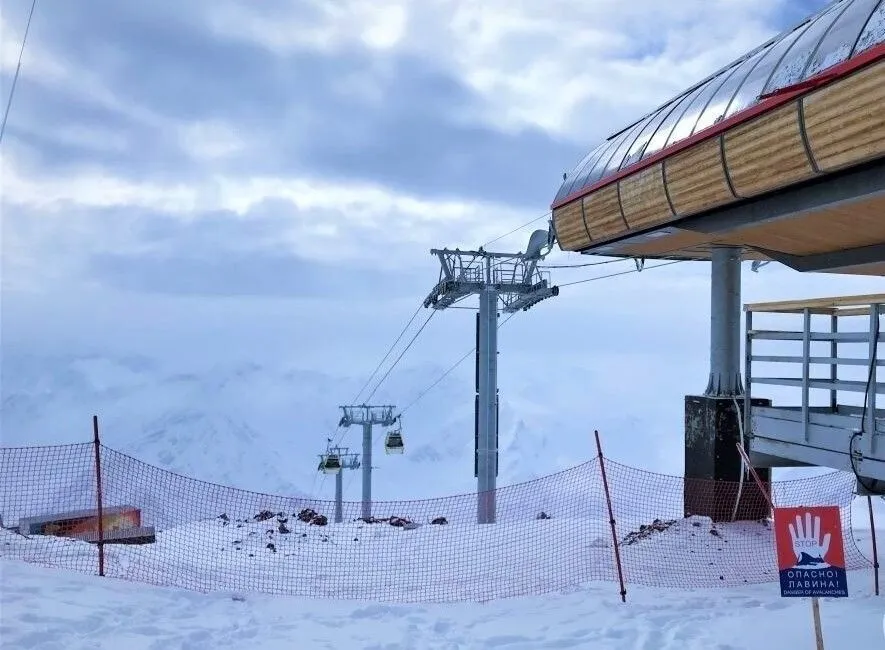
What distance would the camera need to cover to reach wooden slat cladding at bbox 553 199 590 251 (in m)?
11.5

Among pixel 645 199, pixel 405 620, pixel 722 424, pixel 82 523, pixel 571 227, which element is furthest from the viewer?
pixel 82 523

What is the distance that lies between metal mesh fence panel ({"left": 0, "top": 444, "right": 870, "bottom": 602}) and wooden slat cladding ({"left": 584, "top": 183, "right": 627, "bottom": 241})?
3.52 meters

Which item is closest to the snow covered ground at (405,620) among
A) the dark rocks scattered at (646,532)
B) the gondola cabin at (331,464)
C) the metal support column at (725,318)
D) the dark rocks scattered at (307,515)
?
the dark rocks scattered at (646,532)

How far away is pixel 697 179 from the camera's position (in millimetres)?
8242

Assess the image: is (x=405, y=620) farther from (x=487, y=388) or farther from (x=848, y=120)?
(x=487, y=388)

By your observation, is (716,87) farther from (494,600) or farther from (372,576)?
(372,576)

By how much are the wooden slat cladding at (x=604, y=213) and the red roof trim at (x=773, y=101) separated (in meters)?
0.29

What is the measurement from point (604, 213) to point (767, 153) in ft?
12.4

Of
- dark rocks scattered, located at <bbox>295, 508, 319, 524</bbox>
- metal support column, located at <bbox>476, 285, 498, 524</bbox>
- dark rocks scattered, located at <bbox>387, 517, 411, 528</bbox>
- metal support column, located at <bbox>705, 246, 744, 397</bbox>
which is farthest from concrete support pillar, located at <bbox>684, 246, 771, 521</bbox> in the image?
metal support column, located at <bbox>476, 285, 498, 524</bbox>

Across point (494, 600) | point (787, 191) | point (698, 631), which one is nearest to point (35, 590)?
point (494, 600)

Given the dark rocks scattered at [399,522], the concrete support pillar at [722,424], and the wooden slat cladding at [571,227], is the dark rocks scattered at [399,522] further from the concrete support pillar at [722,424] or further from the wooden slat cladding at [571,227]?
the wooden slat cladding at [571,227]

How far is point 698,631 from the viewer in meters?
6.54

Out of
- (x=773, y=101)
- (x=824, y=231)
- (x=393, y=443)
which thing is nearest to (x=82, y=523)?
(x=393, y=443)

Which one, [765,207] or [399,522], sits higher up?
[765,207]
